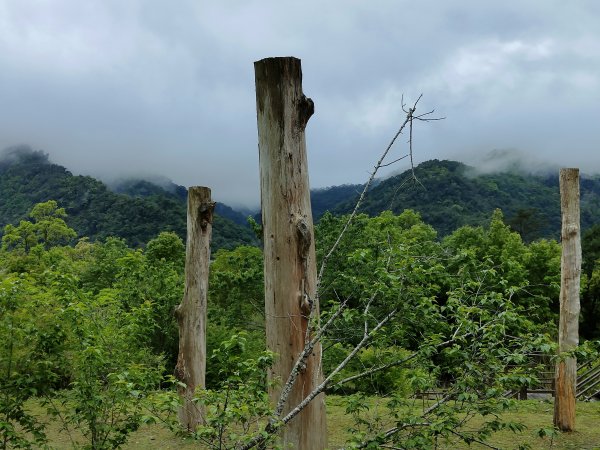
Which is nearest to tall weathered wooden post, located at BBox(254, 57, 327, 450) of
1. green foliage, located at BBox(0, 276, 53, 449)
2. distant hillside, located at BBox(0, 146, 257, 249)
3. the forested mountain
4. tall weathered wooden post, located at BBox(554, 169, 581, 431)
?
green foliage, located at BBox(0, 276, 53, 449)

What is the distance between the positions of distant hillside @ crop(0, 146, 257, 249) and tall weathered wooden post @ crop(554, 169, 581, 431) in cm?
4088

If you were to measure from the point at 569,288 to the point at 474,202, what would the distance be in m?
65.8

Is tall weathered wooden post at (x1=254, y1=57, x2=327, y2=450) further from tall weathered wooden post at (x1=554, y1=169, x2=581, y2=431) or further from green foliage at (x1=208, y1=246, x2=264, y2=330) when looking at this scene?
green foliage at (x1=208, y1=246, x2=264, y2=330)

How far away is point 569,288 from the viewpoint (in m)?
9.48

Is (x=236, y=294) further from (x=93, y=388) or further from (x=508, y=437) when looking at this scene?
(x=93, y=388)

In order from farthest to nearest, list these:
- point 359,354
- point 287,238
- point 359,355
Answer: point 359,354, point 359,355, point 287,238

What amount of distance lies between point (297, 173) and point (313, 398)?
135cm

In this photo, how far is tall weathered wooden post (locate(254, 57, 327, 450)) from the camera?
3.66 m

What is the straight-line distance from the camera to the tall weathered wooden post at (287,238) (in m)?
3.66

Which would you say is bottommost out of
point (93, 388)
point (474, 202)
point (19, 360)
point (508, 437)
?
point (508, 437)

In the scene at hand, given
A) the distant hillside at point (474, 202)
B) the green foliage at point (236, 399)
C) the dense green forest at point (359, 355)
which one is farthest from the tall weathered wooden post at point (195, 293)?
the distant hillside at point (474, 202)

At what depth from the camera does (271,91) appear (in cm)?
370

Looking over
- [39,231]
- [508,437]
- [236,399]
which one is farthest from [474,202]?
[236,399]

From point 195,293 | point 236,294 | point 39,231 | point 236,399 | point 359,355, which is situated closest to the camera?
point 236,399
